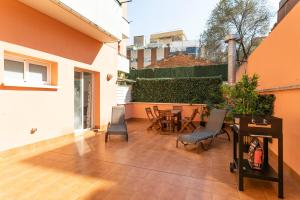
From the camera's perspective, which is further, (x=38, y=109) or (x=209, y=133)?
(x=209, y=133)

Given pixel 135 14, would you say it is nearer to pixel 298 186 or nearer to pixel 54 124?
pixel 54 124

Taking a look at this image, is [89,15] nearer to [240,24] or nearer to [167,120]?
[167,120]

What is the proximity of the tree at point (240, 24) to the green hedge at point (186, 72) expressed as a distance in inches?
66.2

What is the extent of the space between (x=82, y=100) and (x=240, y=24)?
45.6ft

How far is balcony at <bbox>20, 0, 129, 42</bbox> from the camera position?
16.7 feet

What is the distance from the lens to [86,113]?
8.04 metres

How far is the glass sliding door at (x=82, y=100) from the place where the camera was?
741 cm

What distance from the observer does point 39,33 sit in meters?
5.37

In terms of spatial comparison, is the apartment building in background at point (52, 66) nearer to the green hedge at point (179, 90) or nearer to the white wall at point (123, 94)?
the white wall at point (123, 94)

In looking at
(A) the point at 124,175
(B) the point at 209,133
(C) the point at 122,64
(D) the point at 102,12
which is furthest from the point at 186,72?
(A) the point at 124,175

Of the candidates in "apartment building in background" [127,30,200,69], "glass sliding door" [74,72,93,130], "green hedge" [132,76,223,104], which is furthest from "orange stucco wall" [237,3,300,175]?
"apartment building in background" [127,30,200,69]

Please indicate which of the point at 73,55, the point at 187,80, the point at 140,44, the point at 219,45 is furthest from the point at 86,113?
the point at 140,44

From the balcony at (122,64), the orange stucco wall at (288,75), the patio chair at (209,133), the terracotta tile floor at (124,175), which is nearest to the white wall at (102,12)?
the balcony at (122,64)

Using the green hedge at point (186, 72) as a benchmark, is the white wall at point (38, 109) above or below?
below
